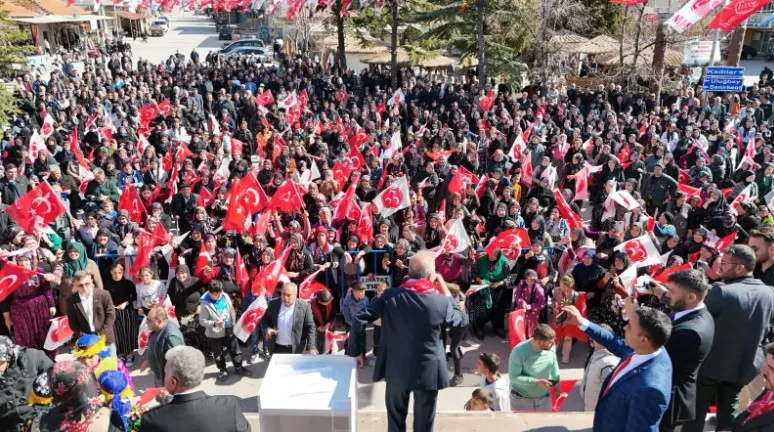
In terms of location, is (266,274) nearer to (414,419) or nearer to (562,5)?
(414,419)

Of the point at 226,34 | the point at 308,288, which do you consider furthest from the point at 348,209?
the point at 226,34

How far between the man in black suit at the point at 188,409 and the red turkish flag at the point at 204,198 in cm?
662

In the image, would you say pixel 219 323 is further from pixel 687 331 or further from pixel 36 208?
pixel 687 331

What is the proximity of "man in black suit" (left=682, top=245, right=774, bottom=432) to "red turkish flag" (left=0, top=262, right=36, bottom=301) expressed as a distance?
6449 millimetres

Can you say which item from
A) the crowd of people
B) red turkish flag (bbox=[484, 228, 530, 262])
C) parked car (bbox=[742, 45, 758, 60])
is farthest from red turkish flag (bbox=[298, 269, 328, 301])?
parked car (bbox=[742, 45, 758, 60])

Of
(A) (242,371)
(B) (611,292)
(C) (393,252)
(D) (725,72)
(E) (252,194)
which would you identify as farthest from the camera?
(D) (725,72)

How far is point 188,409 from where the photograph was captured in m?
3.15

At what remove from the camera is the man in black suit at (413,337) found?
389 centimetres

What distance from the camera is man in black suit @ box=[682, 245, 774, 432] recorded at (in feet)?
13.3

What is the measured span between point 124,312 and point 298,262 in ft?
6.89

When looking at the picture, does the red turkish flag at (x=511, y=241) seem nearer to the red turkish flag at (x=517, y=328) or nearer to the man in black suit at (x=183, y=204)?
the red turkish flag at (x=517, y=328)

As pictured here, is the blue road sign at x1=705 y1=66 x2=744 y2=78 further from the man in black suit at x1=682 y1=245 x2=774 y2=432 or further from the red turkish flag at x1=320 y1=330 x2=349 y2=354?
the man in black suit at x1=682 y1=245 x2=774 y2=432

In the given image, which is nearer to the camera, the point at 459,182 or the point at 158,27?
the point at 459,182

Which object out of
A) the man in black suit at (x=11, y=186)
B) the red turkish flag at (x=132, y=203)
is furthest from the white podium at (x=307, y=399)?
the man in black suit at (x=11, y=186)
